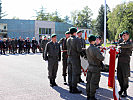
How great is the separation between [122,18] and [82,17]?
4867 centimetres

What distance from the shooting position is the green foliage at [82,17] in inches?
3826

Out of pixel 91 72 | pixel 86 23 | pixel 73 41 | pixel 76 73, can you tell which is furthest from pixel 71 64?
pixel 86 23

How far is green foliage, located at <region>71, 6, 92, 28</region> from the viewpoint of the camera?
97169 mm

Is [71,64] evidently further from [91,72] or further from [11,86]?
[11,86]

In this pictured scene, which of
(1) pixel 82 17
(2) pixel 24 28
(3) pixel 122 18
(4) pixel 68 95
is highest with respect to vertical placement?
(1) pixel 82 17

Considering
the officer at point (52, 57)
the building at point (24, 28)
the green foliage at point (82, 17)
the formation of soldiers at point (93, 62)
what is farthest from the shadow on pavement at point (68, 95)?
the green foliage at point (82, 17)

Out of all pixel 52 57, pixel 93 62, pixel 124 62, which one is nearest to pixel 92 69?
pixel 93 62

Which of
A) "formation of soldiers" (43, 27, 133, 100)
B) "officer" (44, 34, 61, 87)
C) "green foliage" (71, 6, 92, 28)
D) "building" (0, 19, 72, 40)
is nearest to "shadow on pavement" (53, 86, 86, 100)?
"formation of soldiers" (43, 27, 133, 100)

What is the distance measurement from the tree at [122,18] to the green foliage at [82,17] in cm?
3818

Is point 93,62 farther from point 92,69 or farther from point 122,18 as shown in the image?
point 122,18

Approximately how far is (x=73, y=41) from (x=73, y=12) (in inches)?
3756

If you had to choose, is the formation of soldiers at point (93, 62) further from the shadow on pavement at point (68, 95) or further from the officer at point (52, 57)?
the officer at point (52, 57)

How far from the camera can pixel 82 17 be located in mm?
96812

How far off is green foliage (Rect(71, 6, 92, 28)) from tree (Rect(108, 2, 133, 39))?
38178 mm
